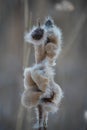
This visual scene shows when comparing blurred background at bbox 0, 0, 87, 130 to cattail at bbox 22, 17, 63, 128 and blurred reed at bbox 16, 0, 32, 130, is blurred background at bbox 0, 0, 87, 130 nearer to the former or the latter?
blurred reed at bbox 16, 0, 32, 130

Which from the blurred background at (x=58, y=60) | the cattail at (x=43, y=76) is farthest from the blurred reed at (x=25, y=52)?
the cattail at (x=43, y=76)

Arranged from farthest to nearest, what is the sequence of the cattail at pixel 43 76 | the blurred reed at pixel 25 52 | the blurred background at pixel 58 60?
the blurred background at pixel 58 60 → the blurred reed at pixel 25 52 → the cattail at pixel 43 76

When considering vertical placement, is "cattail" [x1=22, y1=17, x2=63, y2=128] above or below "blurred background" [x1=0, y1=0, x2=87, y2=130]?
below

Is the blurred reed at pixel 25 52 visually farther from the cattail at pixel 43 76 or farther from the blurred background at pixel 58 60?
the cattail at pixel 43 76

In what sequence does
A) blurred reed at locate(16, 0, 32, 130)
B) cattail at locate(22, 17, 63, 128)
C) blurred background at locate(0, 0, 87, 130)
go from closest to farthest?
cattail at locate(22, 17, 63, 128)
blurred reed at locate(16, 0, 32, 130)
blurred background at locate(0, 0, 87, 130)

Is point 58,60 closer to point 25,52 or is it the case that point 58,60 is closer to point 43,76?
point 25,52

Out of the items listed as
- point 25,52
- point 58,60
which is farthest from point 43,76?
point 58,60

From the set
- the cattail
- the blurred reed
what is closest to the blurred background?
the blurred reed

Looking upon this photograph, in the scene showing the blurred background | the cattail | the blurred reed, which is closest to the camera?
the cattail

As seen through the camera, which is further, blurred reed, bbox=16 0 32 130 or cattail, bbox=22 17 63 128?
blurred reed, bbox=16 0 32 130

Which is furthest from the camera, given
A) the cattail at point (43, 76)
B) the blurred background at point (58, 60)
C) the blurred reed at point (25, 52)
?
the blurred background at point (58, 60)
